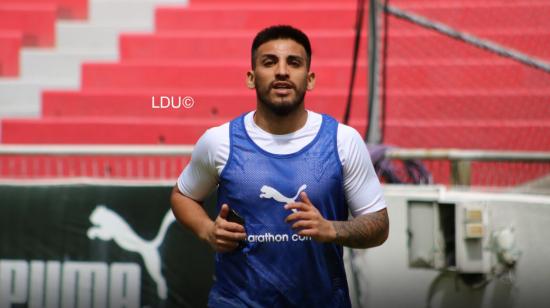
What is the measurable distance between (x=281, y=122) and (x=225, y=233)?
503mm

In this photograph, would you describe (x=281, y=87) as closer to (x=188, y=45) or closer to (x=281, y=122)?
(x=281, y=122)

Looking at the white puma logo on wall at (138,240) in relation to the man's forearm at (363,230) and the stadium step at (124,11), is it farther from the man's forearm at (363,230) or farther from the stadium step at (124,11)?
the stadium step at (124,11)

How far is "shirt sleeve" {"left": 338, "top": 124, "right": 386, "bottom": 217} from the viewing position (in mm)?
4254

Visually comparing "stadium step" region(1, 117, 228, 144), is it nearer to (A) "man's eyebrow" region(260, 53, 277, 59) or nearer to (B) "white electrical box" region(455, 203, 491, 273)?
(B) "white electrical box" region(455, 203, 491, 273)

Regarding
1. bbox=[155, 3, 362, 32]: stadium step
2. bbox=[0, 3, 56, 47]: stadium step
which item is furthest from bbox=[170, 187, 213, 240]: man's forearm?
bbox=[0, 3, 56, 47]: stadium step

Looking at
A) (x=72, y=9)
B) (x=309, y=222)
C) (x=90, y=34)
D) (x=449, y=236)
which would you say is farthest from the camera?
(x=72, y=9)

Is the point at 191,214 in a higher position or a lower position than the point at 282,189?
lower

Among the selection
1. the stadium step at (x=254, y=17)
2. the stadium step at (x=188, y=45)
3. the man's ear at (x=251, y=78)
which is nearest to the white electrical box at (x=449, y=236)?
the man's ear at (x=251, y=78)

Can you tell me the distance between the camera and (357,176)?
4277 millimetres

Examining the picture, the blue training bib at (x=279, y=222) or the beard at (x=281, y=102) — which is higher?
the beard at (x=281, y=102)

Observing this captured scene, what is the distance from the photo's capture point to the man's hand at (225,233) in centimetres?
405

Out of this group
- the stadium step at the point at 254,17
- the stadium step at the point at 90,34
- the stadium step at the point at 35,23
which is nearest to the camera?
the stadium step at the point at 254,17

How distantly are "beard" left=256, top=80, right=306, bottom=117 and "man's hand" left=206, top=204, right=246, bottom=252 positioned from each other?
0.43 meters

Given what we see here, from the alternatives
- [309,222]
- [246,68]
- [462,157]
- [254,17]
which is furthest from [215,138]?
[254,17]
